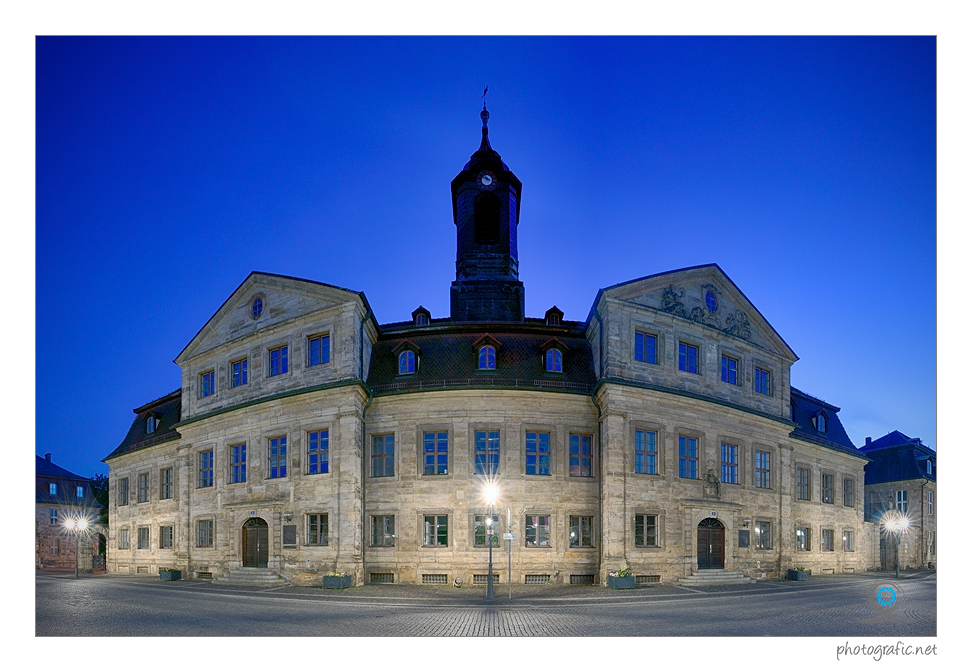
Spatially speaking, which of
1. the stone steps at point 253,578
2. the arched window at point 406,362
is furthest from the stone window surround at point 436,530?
the arched window at point 406,362

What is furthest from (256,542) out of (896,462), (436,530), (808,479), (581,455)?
(896,462)

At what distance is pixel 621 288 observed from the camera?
33.9 meters

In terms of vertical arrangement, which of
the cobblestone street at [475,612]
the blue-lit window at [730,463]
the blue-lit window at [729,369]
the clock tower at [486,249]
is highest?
the clock tower at [486,249]

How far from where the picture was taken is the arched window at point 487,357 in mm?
34375

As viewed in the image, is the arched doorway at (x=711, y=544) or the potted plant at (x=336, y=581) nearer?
the potted plant at (x=336, y=581)

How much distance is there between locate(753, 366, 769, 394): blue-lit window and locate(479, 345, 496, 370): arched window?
47.2 ft

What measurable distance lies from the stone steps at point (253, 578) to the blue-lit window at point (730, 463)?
21.4m

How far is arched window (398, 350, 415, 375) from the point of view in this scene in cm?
3488

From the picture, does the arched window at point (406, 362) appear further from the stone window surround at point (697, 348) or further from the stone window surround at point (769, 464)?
the stone window surround at point (769, 464)

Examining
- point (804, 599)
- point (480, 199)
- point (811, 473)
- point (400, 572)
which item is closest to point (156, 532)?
point (400, 572)

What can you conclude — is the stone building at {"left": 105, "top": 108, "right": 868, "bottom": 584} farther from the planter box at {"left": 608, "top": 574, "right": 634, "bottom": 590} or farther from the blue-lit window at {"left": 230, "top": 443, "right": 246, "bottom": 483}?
the planter box at {"left": 608, "top": 574, "right": 634, "bottom": 590}

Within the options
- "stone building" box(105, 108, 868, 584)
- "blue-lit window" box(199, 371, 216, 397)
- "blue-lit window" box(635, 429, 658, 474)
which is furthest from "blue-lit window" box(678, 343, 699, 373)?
"blue-lit window" box(199, 371, 216, 397)
